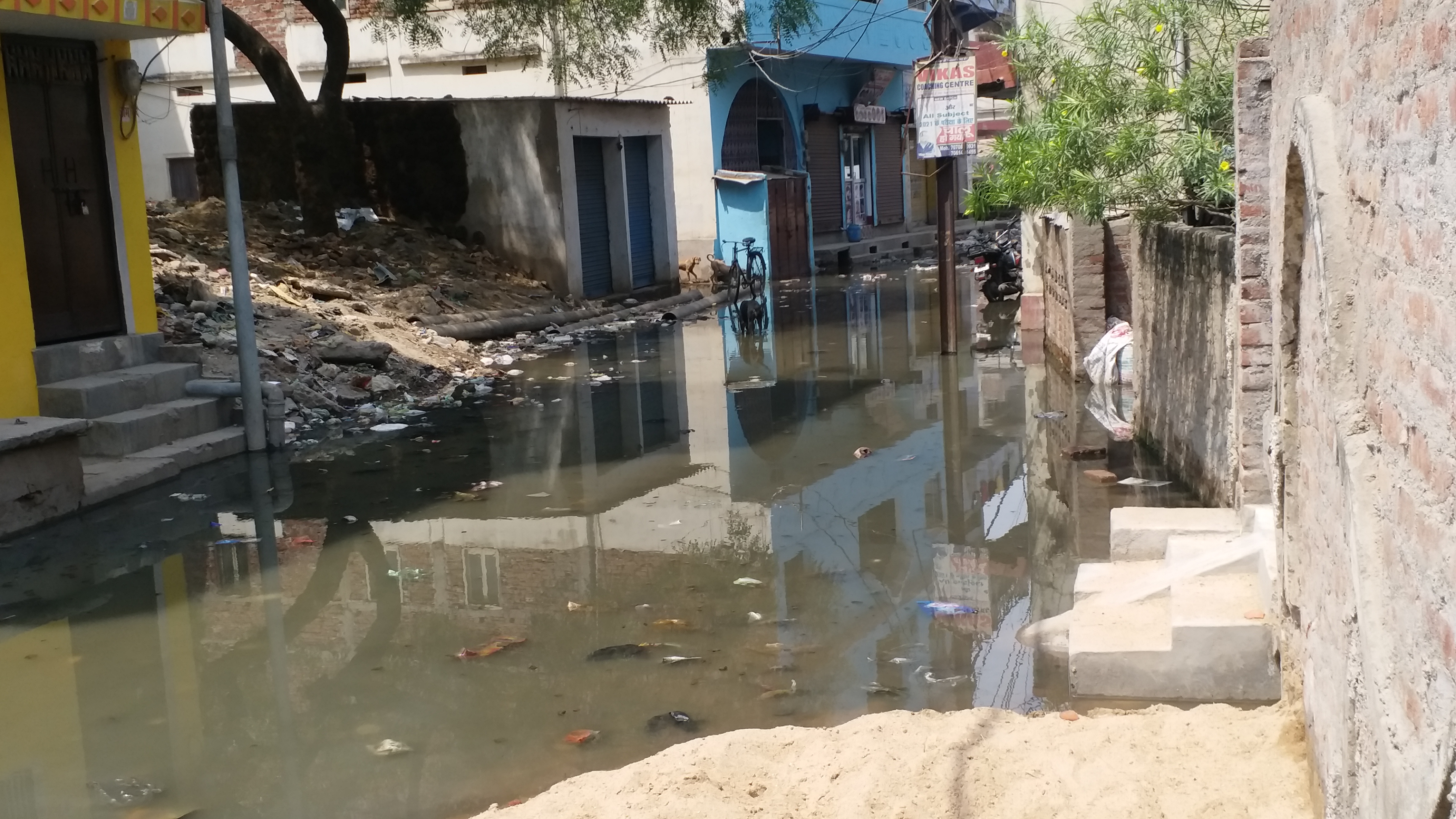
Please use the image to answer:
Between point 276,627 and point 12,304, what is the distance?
4.50 m

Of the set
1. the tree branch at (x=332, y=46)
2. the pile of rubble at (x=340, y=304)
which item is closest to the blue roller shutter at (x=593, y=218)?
the pile of rubble at (x=340, y=304)

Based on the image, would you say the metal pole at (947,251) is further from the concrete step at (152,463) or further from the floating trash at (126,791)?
the floating trash at (126,791)

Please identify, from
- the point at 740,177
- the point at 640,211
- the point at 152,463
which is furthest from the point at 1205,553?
the point at 740,177

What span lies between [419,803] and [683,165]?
71.6 ft

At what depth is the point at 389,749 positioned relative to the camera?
4.61 meters

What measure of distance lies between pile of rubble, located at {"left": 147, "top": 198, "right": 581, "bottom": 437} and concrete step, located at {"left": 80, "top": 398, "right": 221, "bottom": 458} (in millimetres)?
722

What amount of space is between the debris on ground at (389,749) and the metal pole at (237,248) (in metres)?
5.57

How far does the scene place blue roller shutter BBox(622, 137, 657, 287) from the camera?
22156mm

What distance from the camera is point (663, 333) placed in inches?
691

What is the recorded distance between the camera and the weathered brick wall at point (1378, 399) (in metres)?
2.17

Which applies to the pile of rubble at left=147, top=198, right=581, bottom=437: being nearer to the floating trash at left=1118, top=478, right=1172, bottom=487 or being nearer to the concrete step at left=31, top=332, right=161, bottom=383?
the concrete step at left=31, top=332, right=161, bottom=383

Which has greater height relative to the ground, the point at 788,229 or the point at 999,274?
the point at 788,229

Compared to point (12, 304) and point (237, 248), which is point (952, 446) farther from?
point (12, 304)

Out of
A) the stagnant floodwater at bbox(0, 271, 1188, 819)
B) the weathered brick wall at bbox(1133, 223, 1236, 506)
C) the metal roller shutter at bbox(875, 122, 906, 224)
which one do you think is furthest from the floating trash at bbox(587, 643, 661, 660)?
the metal roller shutter at bbox(875, 122, 906, 224)
